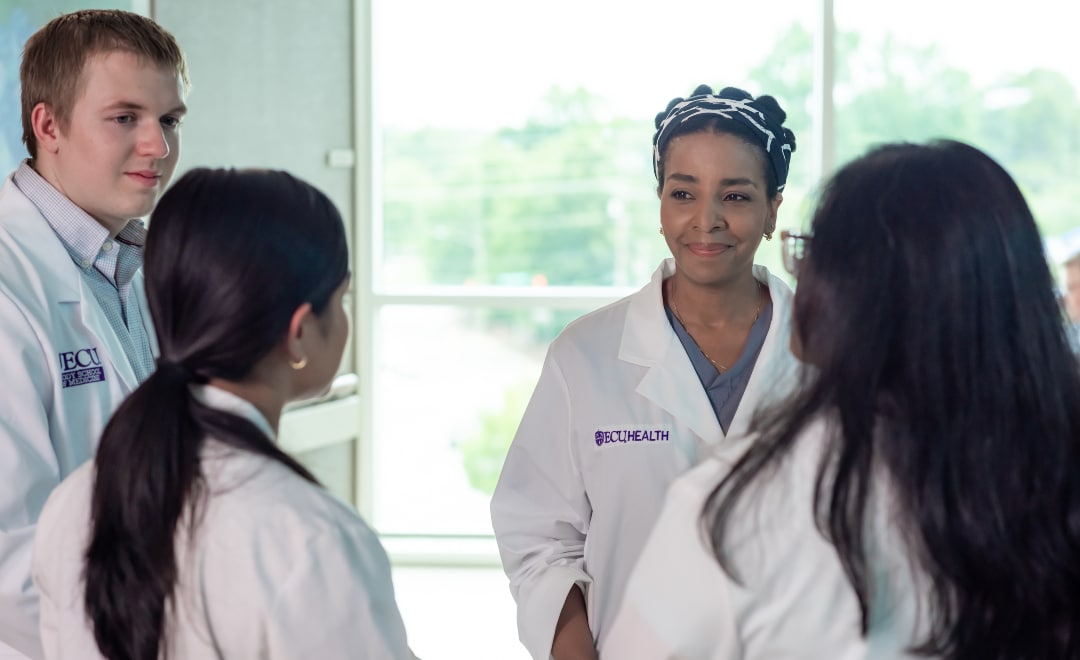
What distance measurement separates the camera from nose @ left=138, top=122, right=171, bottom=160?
1503mm

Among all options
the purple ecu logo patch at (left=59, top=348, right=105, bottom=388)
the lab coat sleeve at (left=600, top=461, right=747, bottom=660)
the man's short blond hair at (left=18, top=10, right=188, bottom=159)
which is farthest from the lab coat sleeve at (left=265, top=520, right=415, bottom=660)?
the man's short blond hair at (left=18, top=10, right=188, bottom=159)

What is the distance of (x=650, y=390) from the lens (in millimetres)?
1670

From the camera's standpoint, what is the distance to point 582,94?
440 centimetres

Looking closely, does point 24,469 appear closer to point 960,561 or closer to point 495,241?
point 960,561

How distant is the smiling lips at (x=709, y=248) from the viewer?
1.68m

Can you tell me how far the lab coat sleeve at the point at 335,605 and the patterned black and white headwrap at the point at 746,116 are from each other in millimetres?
947


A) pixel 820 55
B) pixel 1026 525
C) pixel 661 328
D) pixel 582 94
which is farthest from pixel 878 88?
pixel 1026 525

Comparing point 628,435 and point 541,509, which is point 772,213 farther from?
point 541,509

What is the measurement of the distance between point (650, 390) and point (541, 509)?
252 millimetres

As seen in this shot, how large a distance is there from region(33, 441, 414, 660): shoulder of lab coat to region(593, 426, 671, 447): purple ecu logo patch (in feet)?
2.32

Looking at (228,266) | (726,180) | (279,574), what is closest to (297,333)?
(228,266)

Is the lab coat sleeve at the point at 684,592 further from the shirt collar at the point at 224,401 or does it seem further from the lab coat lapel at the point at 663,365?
the lab coat lapel at the point at 663,365

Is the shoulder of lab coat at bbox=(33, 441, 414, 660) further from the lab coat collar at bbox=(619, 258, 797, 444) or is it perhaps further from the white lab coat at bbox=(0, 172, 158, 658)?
the lab coat collar at bbox=(619, 258, 797, 444)

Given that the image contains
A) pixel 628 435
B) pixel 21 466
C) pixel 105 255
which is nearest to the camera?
pixel 21 466
